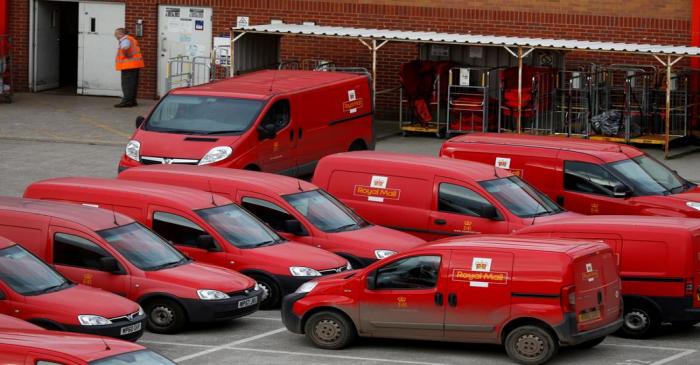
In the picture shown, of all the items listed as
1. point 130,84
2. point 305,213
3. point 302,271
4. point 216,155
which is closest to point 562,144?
point 305,213

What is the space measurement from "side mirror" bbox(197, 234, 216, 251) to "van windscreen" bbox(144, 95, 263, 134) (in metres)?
5.81

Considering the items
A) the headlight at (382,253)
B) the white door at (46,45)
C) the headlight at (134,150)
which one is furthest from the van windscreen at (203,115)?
the white door at (46,45)

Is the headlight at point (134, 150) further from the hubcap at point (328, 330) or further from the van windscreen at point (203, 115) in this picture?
the hubcap at point (328, 330)

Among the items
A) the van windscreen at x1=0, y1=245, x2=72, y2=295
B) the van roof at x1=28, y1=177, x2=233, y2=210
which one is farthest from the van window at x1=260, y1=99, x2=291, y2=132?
the van windscreen at x1=0, y1=245, x2=72, y2=295

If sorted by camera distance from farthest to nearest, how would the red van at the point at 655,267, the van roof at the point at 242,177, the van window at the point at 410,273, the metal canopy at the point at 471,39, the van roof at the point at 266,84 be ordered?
the metal canopy at the point at 471,39
the van roof at the point at 266,84
the van roof at the point at 242,177
the red van at the point at 655,267
the van window at the point at 410,273

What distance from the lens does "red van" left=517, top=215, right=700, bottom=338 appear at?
1681cm

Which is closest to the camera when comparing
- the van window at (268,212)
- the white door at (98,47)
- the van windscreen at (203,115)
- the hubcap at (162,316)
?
the hubcap at (162,316)

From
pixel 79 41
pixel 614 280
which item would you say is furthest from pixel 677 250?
pixel 79 41

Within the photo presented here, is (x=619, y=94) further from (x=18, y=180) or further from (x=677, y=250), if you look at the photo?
(x=677, y=250)

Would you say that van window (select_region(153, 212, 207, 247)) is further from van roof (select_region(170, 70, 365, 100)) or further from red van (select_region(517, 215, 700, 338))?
van roof (select_region(170, 70, 365, 100))

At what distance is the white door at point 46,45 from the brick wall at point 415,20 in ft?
1.13

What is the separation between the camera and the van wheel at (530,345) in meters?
15.4

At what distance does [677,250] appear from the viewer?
55.1ft

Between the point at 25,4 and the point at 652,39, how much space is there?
15.0 metres
